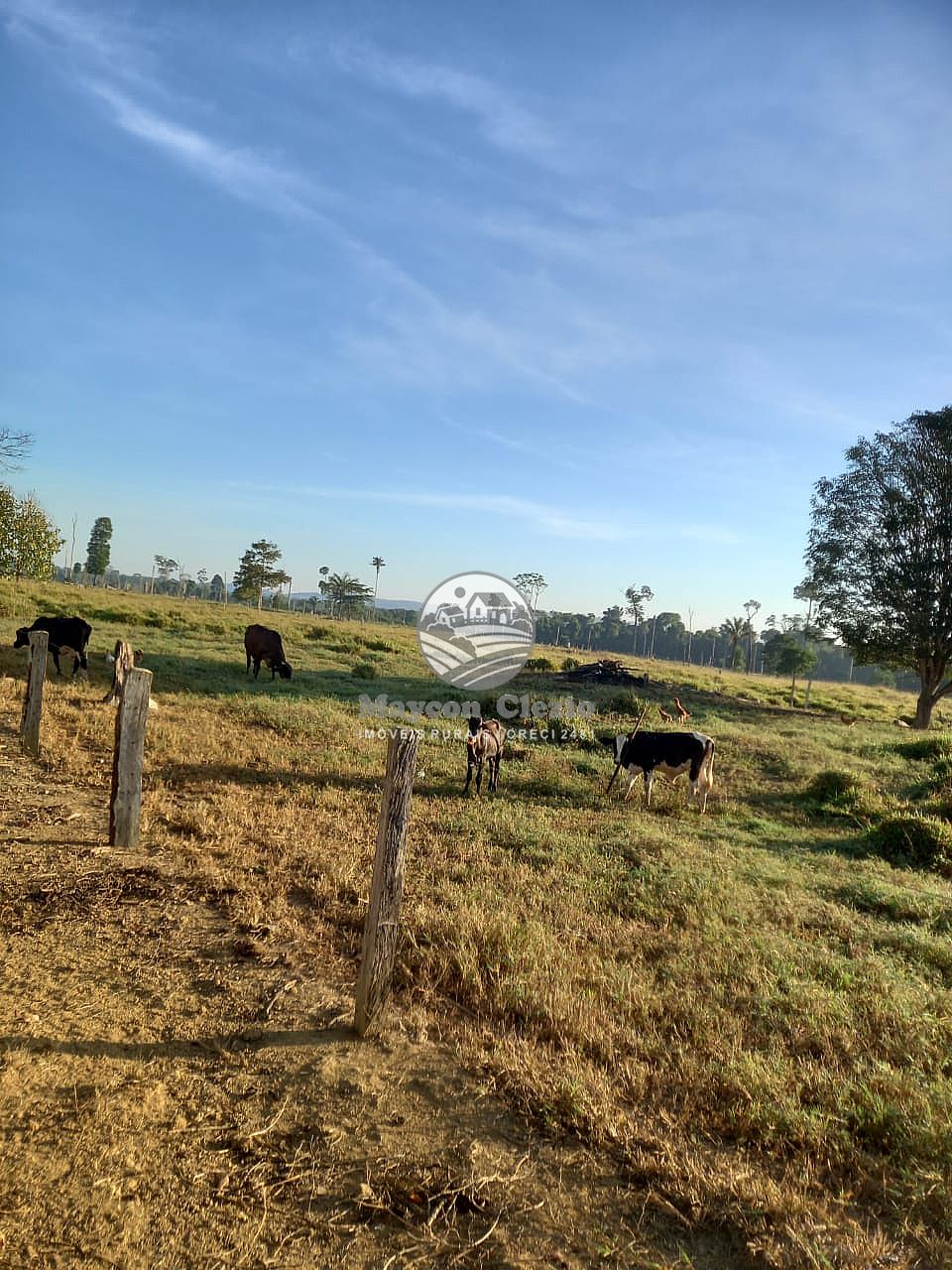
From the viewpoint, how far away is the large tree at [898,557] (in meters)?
25.6

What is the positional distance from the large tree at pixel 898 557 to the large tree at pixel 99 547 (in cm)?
8220

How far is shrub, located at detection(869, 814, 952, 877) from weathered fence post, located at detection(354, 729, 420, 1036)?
811cm

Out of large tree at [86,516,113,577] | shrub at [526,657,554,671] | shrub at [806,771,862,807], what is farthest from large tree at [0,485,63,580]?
large tree at [86,516,113,577]

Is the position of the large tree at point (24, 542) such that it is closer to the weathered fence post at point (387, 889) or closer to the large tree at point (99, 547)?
the weathered fence post at point (387, 889)

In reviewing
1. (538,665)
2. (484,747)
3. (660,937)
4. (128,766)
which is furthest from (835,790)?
(538,665)

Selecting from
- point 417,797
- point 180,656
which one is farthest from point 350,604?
point 417,797

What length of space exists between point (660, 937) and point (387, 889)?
2987mm

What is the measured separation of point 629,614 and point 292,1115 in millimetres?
114613

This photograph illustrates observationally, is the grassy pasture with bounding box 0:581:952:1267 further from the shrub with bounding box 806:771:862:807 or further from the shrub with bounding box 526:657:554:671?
the shrub with bounding box 526:657:554:671

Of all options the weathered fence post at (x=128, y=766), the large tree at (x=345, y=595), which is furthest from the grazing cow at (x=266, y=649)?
the large tree at (x=345, y=595)

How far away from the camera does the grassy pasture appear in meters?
3.27

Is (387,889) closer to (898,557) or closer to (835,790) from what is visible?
(835,790)

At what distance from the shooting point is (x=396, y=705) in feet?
58.2

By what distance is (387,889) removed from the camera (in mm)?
4242
